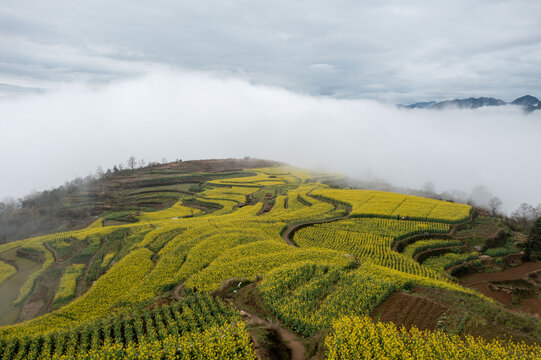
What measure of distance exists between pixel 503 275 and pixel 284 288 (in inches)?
1486

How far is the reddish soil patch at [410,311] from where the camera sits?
20672 mm

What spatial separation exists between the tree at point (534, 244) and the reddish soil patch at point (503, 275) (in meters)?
1.46

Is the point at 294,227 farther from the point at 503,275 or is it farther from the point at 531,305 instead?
the point at 531,305

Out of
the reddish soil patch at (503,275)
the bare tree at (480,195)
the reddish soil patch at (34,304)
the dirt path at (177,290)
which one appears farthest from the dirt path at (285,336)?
the bare tree at (480,195)

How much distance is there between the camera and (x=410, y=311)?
22.0 meters

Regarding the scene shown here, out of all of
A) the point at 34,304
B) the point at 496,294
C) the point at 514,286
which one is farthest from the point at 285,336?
the point at 514,286

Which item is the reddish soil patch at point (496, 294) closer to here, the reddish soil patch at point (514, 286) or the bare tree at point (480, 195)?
the reddish soil patch at point (514, 286)

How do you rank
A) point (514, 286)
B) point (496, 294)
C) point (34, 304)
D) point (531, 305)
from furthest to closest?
point (514, 286) → point (496, 294) → point (531, 305) → point (34, 304)

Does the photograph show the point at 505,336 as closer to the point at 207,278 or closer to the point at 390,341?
the point at 390,341

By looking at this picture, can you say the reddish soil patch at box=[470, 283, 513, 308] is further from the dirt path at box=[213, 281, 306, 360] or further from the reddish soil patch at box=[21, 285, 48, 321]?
the reddish soil patch at box=[21, 285, 48, 321]

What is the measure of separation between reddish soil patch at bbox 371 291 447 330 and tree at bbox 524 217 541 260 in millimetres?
37314

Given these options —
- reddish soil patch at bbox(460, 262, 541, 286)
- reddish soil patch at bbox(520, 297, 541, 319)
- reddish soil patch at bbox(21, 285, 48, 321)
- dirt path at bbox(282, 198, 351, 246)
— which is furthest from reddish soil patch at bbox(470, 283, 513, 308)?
reddish soil patch at bbox(21, 285, 48, 321)

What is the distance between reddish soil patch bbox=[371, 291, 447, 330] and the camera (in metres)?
20.7

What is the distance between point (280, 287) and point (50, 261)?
40.3 m
